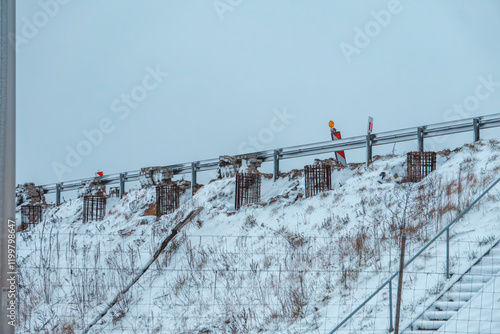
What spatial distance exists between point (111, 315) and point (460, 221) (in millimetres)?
6680

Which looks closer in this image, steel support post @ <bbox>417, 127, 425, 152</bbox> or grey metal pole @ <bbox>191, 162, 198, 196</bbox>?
steel support post @ <bbox>417, 127, 425, 152</bbox>

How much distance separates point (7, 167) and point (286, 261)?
7621mm

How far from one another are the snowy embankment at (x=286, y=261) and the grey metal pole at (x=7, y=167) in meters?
5.55

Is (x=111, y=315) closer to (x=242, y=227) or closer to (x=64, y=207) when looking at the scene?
(x=242, y=227)

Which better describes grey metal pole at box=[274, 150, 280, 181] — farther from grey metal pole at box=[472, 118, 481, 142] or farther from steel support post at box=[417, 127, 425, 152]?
grey metal pole at box=[472, 118, 481, 142]

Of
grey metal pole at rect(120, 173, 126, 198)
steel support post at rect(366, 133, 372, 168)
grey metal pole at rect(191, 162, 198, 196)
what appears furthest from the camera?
grey metal pole at rect(120, 173, 126, 198)

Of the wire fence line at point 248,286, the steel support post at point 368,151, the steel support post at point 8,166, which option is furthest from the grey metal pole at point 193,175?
the steel support post at point 8,166

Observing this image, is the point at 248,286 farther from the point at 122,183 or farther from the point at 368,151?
the point at 122,183

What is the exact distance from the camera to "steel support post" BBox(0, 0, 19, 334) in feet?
18.5

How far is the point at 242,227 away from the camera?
1534 centimetres

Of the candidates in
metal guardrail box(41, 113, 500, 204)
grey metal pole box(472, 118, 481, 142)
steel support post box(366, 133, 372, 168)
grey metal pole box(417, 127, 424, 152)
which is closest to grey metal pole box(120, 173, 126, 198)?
metal guardrail box(41, 113, 500, 204)

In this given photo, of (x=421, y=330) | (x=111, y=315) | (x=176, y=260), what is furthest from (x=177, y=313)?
(x=421, y=330)

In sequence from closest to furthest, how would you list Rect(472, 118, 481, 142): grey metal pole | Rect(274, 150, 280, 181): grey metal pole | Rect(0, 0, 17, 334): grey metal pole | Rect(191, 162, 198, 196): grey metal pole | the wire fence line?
Rect(0, 0, 17, 334): grey metal pole → the wire fence line → Rect(472, 118, 481, 142): grey metal pole → Rect(274, 150, 280, 181): grey metal pole → Rect(191, 162, 198, 196): grey metal pole

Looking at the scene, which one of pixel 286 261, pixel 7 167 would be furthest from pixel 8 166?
pixel 286 261
